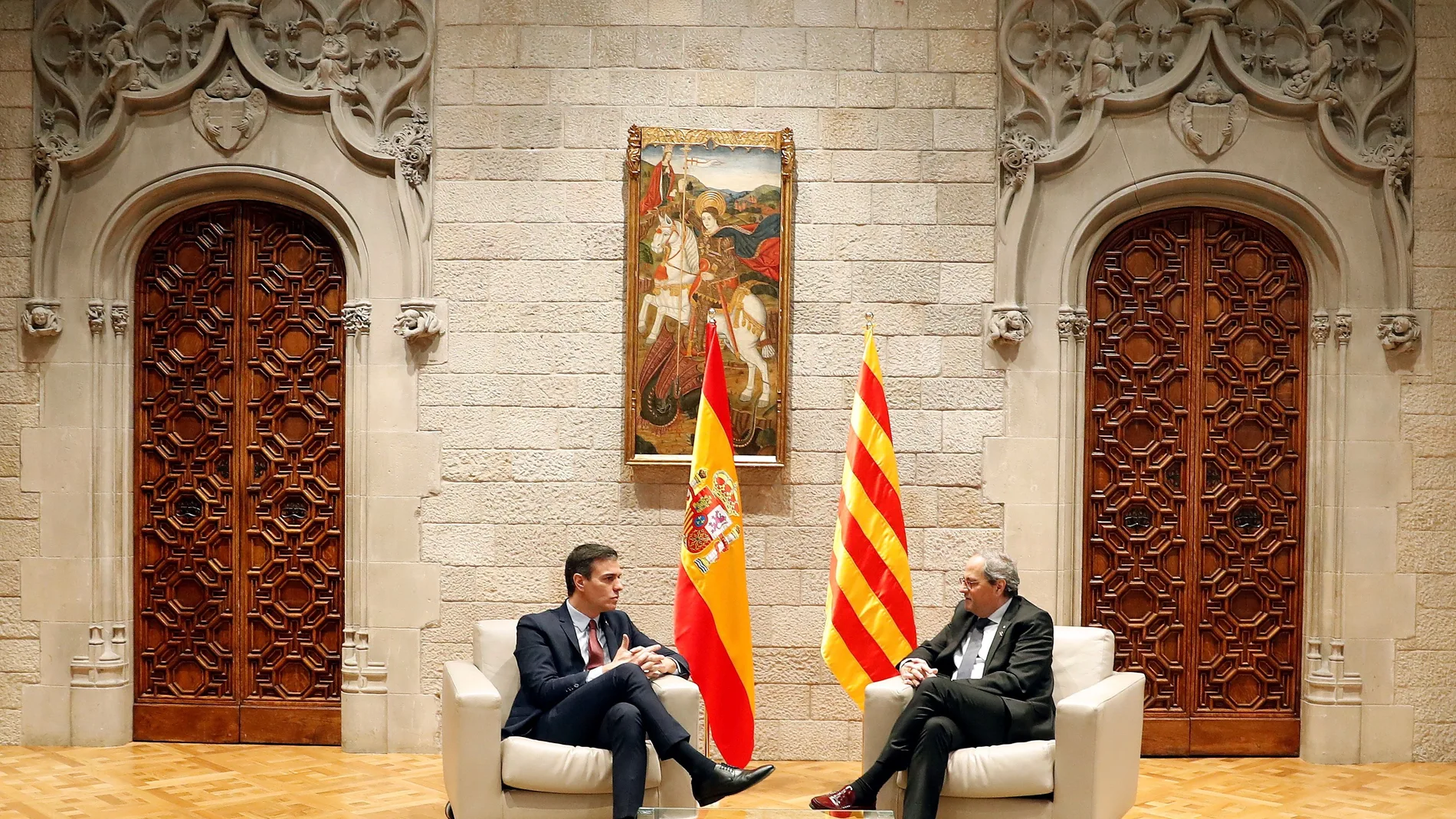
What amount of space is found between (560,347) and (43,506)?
2.57 m

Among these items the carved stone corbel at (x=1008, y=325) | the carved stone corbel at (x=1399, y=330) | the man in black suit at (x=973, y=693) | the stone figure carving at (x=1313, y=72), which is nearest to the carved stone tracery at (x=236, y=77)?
the carved stone corbel at (x=1008, y=325)

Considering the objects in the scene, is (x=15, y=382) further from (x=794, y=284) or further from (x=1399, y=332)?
(x=1399, y=332)

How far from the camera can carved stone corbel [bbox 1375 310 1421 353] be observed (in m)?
5.75

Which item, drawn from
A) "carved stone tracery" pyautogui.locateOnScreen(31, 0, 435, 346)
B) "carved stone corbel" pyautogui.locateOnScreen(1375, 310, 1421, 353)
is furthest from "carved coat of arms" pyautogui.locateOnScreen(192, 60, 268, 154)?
"carved stone corbel" pyautogui.locateOnScreen(1375, 310, 1421, 353)

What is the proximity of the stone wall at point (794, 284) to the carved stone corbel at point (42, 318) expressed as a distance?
5.83 ft

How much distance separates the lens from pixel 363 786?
5.21m

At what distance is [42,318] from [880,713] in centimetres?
428

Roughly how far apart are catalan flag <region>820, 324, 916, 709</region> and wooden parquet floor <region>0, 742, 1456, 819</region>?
2.10ft

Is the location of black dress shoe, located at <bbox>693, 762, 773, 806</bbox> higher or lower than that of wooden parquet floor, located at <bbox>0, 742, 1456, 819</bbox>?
higher

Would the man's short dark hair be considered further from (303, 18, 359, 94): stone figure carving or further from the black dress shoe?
(303, 18, 359, 94): stone figure carving

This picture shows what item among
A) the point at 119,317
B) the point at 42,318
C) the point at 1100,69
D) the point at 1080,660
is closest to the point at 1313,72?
the point at 1100,69

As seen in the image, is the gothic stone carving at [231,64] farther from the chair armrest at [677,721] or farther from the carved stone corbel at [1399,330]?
the carved stone corbel at [1399,330]

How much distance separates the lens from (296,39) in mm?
5934

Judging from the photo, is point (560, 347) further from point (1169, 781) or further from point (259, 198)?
point (1169, 781)
